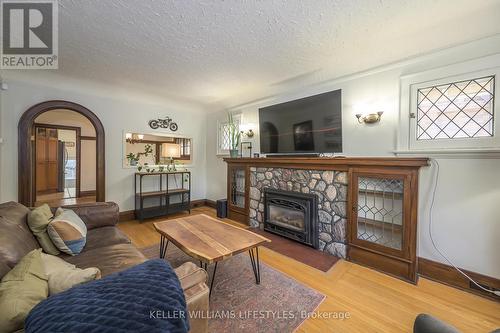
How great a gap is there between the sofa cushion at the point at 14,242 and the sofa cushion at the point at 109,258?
0.30 metres

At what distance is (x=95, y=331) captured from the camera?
25.0 inches

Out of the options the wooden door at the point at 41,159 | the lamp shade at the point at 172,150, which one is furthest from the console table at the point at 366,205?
the wooden door at the point at 41,159

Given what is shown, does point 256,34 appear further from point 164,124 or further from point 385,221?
point 164,124

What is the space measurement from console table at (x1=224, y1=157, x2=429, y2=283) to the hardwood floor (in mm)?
201

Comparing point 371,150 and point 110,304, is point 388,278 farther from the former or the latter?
point 110,304

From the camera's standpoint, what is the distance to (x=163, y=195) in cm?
433

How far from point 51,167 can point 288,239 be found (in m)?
7.41

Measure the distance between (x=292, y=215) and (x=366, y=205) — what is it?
101cm

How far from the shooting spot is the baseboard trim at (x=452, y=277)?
6.29 feet

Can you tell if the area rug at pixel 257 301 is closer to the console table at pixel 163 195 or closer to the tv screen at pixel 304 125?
the tv screen at pixel 304 125

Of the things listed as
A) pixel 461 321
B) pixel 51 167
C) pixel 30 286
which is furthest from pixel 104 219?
pixel 51 167

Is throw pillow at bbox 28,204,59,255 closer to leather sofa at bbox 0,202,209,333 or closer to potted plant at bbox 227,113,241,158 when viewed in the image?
leather sofa at bbox 0,202,209,333

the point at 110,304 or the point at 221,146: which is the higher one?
the point at 221,146

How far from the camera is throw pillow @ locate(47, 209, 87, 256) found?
1.73 metres
